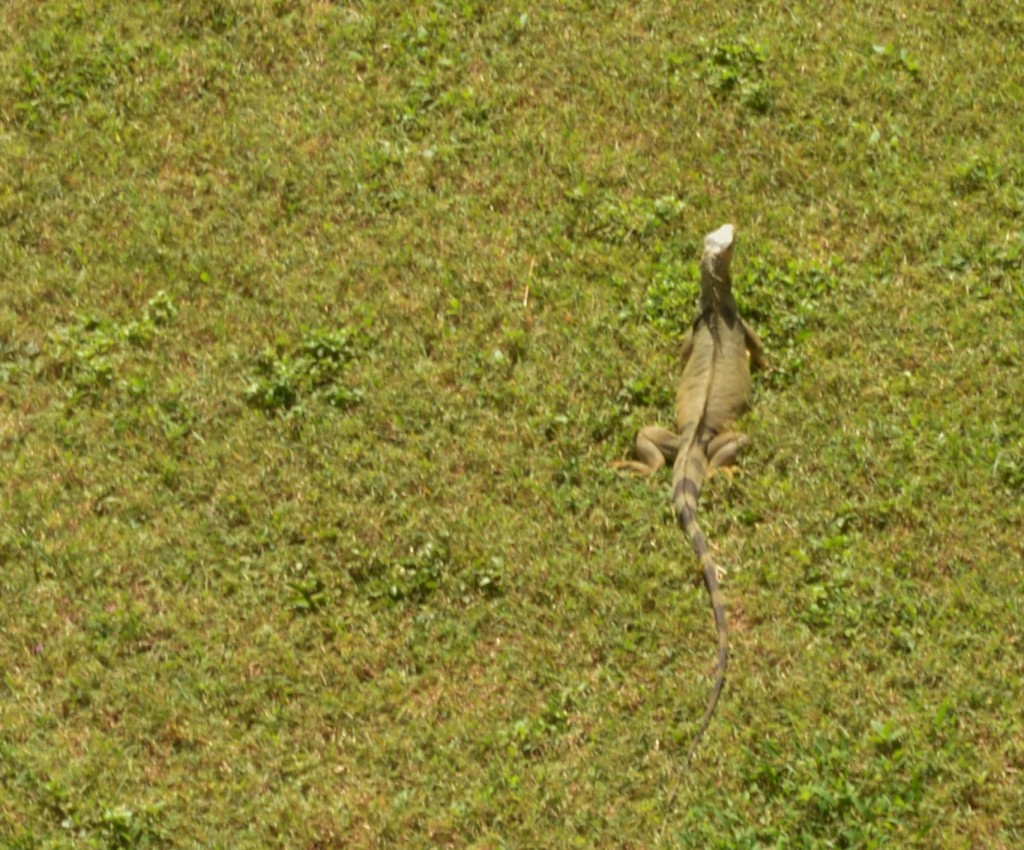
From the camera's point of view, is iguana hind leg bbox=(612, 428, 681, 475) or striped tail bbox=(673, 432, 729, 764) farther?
iguana hind leg bbox=(612, 428, 681, 475)

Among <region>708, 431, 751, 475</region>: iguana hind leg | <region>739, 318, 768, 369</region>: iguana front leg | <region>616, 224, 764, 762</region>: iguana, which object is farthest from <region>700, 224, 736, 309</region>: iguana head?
<region>708, 431, 751, 475</region>: iguana hind leg

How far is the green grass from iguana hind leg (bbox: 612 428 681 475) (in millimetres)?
142

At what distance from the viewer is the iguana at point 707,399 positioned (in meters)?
7.04

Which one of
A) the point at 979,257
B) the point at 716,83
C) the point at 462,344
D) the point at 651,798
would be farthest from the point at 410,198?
the point at 651,798

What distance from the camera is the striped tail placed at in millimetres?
6316

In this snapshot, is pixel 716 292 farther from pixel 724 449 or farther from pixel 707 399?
pixel 724 449

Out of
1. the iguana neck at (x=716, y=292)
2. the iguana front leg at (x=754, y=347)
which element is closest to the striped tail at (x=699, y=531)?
the iguana front leg at (x=754, y=347)

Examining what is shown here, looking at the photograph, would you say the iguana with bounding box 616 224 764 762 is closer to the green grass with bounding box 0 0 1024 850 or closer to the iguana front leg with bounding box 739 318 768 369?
the iguana front leg with bounding box 739 318 768 369

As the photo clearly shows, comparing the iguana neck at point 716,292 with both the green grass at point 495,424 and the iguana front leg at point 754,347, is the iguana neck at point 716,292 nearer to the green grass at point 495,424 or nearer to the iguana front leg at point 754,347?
the iguana front leg at point 754,347

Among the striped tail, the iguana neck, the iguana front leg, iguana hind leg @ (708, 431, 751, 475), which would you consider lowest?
the striped tail

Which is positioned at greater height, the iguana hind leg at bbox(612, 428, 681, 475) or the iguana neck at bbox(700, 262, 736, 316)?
the iguana neck at bbox(700, 262, 736, 316)

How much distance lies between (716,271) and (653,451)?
1099 millimetres

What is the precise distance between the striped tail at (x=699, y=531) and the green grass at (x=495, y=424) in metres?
0.08

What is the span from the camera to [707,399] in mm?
7195
